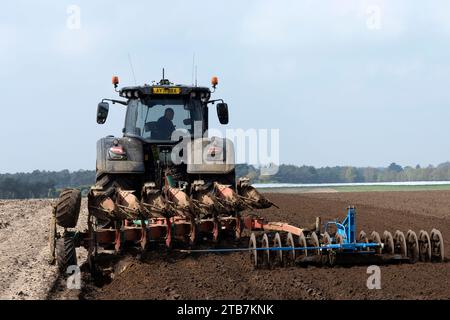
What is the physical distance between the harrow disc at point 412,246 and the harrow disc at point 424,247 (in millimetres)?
99

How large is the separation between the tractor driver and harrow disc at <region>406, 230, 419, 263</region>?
12.7ft

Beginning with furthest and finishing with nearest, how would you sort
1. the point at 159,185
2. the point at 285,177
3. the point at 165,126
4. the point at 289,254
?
the point at 285,177 < the point at 165,126 < the point at 159,185 < the point at 289,254

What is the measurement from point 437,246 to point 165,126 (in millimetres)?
4373

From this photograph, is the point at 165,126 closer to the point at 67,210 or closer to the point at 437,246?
the point at 67,210

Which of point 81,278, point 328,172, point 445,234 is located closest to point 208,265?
point 81,278

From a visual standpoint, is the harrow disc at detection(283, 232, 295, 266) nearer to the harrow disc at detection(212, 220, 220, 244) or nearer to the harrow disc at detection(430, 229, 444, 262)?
the harrow disc at detection(212, 220, 220, 244)

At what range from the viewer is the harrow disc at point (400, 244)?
370 inches

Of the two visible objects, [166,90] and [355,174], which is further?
[355,174]

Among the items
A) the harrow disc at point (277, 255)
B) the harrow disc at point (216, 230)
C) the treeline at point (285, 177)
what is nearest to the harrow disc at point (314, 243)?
the harrow disc at point (277, 255)

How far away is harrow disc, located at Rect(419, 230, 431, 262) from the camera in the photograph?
373 inches

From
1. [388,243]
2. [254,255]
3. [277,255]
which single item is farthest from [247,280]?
[388,243]

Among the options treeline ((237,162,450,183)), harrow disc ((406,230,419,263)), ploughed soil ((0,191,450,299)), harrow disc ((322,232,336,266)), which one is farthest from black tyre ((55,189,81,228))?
treeline ((237,162,450,183))

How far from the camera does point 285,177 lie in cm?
6006

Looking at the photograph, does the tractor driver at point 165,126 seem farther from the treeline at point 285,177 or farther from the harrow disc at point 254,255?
the treeline at point 285,177
